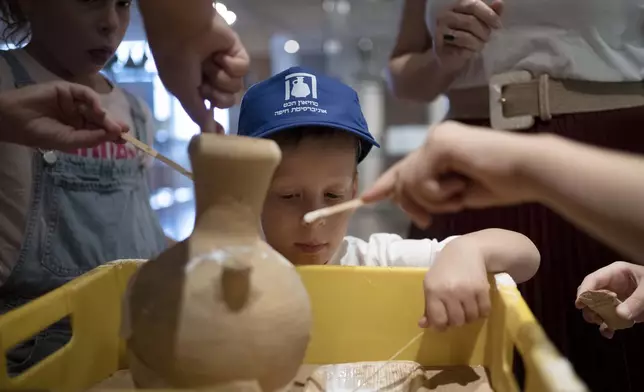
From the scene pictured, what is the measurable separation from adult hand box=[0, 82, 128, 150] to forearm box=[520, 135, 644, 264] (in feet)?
1.48

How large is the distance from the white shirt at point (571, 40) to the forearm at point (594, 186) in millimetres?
509

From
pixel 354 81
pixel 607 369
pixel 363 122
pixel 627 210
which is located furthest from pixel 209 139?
pixel 354 81

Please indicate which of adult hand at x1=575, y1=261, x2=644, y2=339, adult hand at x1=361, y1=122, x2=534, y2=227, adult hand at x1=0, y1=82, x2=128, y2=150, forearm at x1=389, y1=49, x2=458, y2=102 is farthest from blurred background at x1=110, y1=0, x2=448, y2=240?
adult hand at x1=361, y1=122, x2=534, y2=227

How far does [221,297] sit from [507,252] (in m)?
0.41

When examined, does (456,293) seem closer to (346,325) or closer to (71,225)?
(346,325)

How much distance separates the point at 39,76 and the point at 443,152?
27.1 inches

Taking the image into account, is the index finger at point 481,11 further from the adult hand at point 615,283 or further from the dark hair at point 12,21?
the dark hair at point 12,21

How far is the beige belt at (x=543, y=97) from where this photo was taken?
2.97 ft

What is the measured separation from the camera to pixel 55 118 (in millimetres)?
657

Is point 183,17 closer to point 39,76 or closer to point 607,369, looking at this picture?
point 39,76

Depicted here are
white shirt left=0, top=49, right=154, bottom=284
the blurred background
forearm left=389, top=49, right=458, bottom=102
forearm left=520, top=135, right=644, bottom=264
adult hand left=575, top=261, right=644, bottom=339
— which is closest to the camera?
forearm left=520, top=135, right=644, bottom=264

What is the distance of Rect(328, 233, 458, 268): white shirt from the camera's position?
910 millimetres

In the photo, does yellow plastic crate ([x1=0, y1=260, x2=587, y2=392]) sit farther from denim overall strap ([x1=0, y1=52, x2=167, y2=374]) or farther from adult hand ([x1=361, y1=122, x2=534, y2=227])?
adult hand ([x1=361, y1=122, x2=534, y2=227])

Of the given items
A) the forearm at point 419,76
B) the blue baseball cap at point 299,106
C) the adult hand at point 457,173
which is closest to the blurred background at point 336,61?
the forearm at point 419,76
